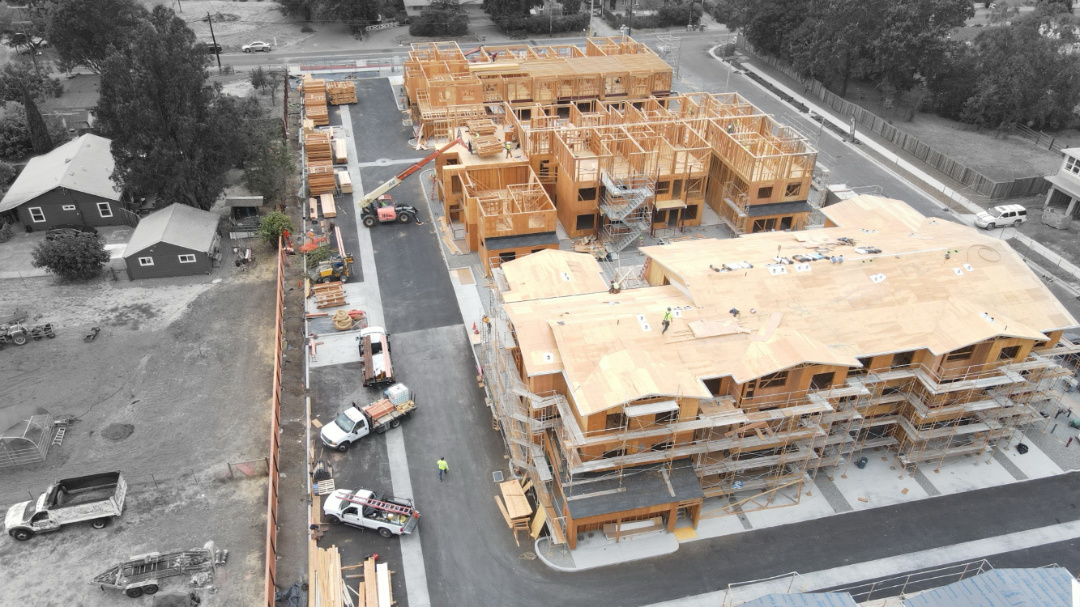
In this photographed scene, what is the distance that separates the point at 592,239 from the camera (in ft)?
204

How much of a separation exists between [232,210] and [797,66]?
6846 centimetres

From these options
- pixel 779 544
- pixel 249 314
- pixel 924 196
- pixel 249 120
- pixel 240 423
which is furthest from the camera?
pixel 249 120

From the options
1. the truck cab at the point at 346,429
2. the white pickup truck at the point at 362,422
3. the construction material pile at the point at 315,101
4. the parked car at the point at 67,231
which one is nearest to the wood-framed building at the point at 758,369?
the white pickup truck at the point at 362,422

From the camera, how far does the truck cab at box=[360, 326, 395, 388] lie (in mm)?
46344

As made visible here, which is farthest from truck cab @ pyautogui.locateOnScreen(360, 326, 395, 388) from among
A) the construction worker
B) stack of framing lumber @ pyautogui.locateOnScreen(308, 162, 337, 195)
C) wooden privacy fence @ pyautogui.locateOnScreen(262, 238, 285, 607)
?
stack of framing lumber @ pyautogui.locateOnScreen(308, 162, 337, 195)

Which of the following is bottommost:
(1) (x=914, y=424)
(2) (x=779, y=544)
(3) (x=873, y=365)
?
(2) (x=779, y=544)

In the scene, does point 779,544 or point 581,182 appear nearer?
point 779,544

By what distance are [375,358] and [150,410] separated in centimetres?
1388

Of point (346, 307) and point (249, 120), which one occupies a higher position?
point (249, 120)

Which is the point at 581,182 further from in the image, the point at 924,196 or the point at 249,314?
the point at 924,196

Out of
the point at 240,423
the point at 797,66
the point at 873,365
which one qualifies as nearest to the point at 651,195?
the point at 873,365

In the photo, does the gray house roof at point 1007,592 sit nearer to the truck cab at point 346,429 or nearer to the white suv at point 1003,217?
the truck cab at point 346,429

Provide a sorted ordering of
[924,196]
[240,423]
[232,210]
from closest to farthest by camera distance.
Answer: [240,423] < [232,210] < [924,196]

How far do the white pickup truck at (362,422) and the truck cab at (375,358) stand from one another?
221 cm
